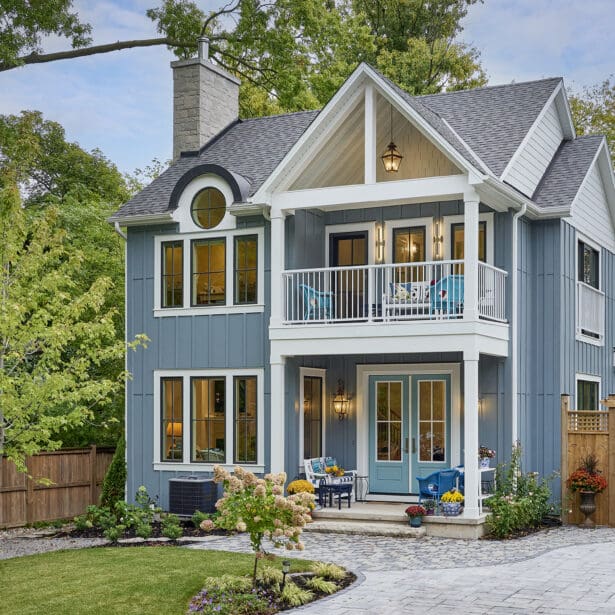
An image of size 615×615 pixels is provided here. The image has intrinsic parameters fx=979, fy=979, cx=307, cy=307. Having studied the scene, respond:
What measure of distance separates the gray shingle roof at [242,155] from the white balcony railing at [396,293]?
2293 millimetres

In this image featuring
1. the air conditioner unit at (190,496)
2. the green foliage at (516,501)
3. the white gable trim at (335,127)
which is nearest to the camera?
the green foliage at (516,501)

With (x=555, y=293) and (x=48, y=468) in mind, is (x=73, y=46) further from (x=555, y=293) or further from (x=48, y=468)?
(x=555, y=293)

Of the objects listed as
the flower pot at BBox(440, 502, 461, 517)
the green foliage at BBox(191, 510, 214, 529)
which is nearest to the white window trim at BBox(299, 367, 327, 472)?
the green foliage at BBox(191, 510, 214, 529)

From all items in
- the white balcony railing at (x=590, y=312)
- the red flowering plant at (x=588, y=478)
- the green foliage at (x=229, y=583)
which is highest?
the white balcony railing at (x=590, y=312)

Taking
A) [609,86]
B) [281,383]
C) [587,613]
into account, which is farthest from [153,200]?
[609,86]

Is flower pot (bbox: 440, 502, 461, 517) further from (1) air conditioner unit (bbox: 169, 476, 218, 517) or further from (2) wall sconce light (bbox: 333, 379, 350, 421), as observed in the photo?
(1) air conditioner unit (bbox: 169, 476, 218, 517)

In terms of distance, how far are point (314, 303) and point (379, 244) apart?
1862 mm

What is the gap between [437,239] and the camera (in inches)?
681

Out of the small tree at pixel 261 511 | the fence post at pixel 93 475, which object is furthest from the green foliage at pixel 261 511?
the fence post at pixel 93 475

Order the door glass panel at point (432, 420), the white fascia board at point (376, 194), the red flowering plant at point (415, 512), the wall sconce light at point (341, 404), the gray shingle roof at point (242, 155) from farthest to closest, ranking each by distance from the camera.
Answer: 1. the gray shingle roof at point (242, 155)
2. the wall sconce light at point (341, 404)
3. the door glass panel at point (432, 420)
4. the white fascia board at point (376, 194)
5. the red flowering plant at point (415, 512)

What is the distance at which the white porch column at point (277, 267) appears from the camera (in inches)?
659

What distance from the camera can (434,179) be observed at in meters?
15.7

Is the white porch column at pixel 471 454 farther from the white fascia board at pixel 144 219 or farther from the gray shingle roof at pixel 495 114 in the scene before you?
the white fascia board at pixel 144 219

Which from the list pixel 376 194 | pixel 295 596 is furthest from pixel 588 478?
pixel 295 596
